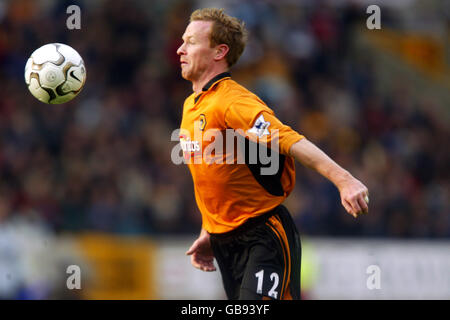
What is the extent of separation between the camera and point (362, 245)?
41.4 feet

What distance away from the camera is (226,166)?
224 inches

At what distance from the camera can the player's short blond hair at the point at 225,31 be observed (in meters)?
5.94

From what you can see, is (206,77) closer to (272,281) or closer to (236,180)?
(236,180)

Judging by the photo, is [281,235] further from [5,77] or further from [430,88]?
[430,88]

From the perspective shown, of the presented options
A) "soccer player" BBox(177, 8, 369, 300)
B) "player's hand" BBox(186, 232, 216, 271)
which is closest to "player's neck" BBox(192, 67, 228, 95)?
"soccer player" BBox(177, 8, 369, 300)

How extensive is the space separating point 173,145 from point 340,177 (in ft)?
31.5

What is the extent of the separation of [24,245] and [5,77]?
4.15 meters

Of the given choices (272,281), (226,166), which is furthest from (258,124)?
(272,281)

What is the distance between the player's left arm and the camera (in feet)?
15.7

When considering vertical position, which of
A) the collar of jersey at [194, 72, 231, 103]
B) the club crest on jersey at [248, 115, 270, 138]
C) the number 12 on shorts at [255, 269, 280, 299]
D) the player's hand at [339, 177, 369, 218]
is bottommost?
the number 12 on shorts at [255, 269, 280, 299]

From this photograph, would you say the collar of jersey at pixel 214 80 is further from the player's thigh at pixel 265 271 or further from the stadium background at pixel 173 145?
the stadium background at pixel 173 145

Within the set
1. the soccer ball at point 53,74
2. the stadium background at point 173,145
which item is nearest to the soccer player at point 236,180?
the soccer ball at point 53,74

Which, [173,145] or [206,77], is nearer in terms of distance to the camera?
[206,77]

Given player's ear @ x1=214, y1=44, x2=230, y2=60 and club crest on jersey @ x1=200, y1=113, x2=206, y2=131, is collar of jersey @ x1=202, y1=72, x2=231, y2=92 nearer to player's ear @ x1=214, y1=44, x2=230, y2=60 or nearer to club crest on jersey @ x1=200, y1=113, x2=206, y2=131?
player's ear @ x1=214, y1=44, x2=230, y2=60
